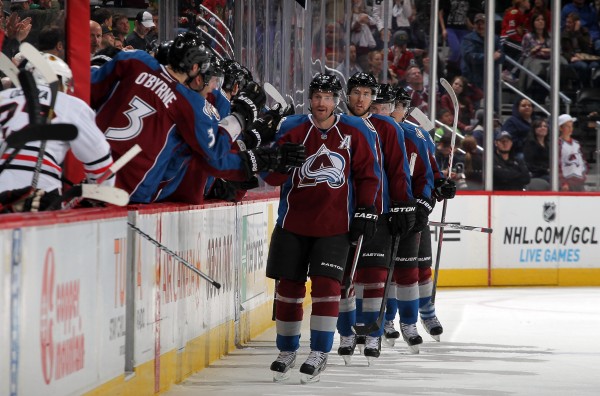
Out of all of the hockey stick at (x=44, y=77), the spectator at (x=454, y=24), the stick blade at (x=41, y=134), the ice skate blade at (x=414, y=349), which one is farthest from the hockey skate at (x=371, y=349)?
the spectator at (x=454, y=24)

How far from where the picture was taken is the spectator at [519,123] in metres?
13.0

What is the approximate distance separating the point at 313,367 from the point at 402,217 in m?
1.30

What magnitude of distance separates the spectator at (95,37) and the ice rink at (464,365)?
1.69 meters

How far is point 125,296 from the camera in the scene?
4539 mm

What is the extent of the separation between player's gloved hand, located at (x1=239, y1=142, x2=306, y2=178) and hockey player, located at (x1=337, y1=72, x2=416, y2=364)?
0.90 m

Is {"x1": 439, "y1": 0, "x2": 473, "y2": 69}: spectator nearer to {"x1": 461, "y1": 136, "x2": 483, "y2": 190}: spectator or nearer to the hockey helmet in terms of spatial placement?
{"x1": 461, "y1": 136, "x2": 483, "y2": 190}: spectator

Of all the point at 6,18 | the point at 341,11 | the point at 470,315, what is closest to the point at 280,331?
the point at 6,18

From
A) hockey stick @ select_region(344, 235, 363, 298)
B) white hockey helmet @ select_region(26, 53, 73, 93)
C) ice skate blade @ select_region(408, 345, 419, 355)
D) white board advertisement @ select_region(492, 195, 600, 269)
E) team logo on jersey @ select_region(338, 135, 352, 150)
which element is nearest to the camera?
white hockey helmet @ select_region(26, 53, 73, 93)

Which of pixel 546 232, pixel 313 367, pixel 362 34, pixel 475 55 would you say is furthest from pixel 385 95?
pixel 475 55

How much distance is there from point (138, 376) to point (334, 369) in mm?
1718

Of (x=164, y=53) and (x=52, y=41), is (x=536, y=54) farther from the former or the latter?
(x=52, y=41)

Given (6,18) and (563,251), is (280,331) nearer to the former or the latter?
(6,18)

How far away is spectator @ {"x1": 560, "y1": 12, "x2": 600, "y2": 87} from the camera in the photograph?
13.8 metres

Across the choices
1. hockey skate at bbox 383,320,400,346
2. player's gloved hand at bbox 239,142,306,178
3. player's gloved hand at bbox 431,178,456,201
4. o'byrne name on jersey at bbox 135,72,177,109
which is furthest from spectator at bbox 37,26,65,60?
player's gloved hand at bbox 431,178,456,201
